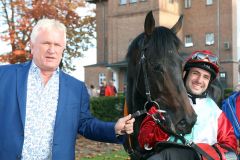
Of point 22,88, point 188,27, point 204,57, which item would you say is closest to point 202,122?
point 204,57

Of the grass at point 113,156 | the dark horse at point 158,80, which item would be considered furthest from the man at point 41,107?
the grass at point 113,156

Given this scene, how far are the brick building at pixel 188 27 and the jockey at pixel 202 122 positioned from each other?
3284 centimetres

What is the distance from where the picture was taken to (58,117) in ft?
10.8

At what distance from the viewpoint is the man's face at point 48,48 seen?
3.23m

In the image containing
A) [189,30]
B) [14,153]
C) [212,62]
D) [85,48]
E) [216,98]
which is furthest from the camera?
[189,30]

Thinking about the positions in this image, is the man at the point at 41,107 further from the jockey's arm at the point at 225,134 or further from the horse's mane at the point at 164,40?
the jockey's arm at the point at 225,134

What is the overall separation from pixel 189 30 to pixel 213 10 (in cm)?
300

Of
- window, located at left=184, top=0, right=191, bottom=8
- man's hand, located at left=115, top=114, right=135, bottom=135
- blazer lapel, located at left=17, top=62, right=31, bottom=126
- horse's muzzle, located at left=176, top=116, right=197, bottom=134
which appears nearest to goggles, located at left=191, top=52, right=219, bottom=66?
horse's muzzle, located at left=176, top=116, right=197, bottom=134

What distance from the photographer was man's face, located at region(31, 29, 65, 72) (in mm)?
3227

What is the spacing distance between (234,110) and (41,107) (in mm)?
1774

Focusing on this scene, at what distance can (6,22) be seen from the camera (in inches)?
886

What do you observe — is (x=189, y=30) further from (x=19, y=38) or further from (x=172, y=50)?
(x=172, y=50)

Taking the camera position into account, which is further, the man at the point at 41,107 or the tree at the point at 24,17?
the tree at the point at 24,17

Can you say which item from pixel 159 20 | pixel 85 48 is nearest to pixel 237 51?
pixel 159 20
